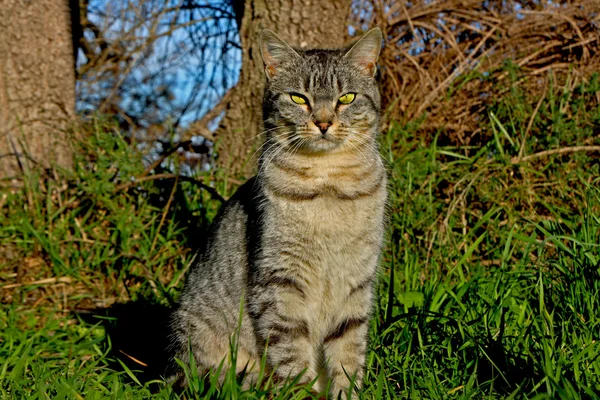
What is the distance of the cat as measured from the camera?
2.56 m

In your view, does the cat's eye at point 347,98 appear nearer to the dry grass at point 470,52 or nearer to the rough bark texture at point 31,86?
the dry grass at point 470,52

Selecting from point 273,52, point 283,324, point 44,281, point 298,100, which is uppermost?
point 273,52

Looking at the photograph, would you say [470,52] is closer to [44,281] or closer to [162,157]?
[162,157]

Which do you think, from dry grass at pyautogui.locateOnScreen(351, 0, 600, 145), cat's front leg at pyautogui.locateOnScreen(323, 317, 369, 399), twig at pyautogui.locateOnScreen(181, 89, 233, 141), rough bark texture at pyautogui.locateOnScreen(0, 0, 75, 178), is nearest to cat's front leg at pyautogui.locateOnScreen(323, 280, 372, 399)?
cat's front leg at pyautogui.locateOnScreen(323, 317, 369, 399)

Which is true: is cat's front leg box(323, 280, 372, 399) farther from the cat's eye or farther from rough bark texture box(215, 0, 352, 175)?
rough bark texture box(215, 0, 352, 175)

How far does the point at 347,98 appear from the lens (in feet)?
9.11

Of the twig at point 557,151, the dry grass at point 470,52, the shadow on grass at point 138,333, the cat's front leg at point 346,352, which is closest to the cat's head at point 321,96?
the cat's front leg at point 346,352

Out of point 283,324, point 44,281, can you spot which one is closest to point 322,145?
point 283,324

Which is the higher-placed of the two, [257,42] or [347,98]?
[257,42]

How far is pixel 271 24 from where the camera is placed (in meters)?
4.27

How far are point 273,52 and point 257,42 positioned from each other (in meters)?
1.48

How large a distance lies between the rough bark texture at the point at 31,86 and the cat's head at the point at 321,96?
2072mm

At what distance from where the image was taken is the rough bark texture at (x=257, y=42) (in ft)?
13.9

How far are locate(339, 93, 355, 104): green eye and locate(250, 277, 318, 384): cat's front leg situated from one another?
2.68 feet
